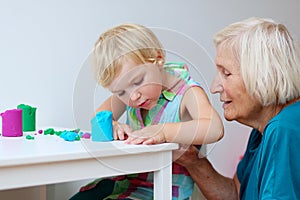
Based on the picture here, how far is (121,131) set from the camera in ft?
3.30

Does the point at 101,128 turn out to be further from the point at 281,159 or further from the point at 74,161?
the point at 281,159

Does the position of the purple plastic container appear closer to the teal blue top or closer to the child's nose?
the child's nose

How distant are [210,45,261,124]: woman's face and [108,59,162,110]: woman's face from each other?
5.7 inches

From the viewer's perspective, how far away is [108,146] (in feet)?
2.95

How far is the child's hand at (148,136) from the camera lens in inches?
37.3

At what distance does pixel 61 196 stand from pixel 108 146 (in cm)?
60

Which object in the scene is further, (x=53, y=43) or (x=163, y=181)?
(x=53, y=43)

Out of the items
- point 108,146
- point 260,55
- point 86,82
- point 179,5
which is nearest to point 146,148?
point 108,146

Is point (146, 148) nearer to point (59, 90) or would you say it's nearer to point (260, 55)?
point (260, 55)

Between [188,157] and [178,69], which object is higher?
[178,69]

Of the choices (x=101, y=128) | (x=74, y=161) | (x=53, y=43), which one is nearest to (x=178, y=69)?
(x=101, y=128)

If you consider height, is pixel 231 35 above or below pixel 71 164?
above

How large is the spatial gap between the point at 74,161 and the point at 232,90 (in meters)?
0.39

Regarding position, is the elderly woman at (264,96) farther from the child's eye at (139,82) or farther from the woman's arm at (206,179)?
the child's eye at (139,82)
